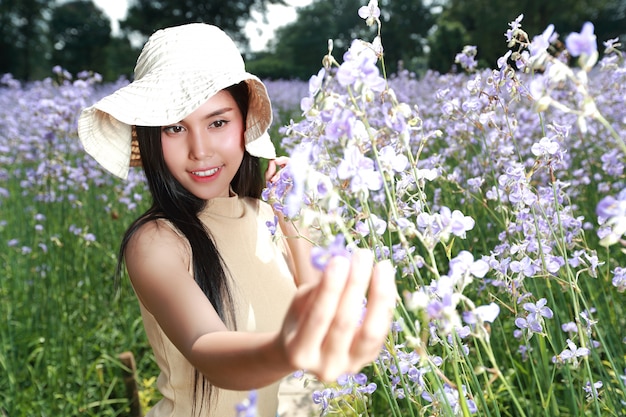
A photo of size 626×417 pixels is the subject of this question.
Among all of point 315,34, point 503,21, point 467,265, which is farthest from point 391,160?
point 315,34

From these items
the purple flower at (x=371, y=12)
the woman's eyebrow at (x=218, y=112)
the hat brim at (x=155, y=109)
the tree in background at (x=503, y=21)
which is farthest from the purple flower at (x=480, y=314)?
the tree in background at (x=503, y=21)

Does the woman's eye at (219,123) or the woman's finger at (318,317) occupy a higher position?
the woman's eye at (219,123)

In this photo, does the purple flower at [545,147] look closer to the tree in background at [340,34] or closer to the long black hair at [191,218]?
the long black hair at [191,218]

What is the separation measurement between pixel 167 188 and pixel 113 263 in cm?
227

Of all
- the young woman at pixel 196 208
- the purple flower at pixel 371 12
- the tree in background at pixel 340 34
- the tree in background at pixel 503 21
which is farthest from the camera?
the tree in background at pixel 340 34

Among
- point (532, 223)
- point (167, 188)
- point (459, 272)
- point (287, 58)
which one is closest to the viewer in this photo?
point (459, 272)

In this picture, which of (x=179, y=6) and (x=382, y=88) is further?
A: (x=179, y=6)

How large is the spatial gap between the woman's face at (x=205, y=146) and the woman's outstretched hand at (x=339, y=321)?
3.11ft

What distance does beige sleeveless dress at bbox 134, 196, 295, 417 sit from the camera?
1.75 meters

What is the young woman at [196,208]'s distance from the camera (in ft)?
4.83

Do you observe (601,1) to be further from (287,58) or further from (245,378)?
(245,378)

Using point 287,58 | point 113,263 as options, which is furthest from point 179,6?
point 113,263

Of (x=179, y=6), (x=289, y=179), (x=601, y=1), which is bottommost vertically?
(x=289, y=179)

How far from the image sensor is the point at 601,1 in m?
23.1
